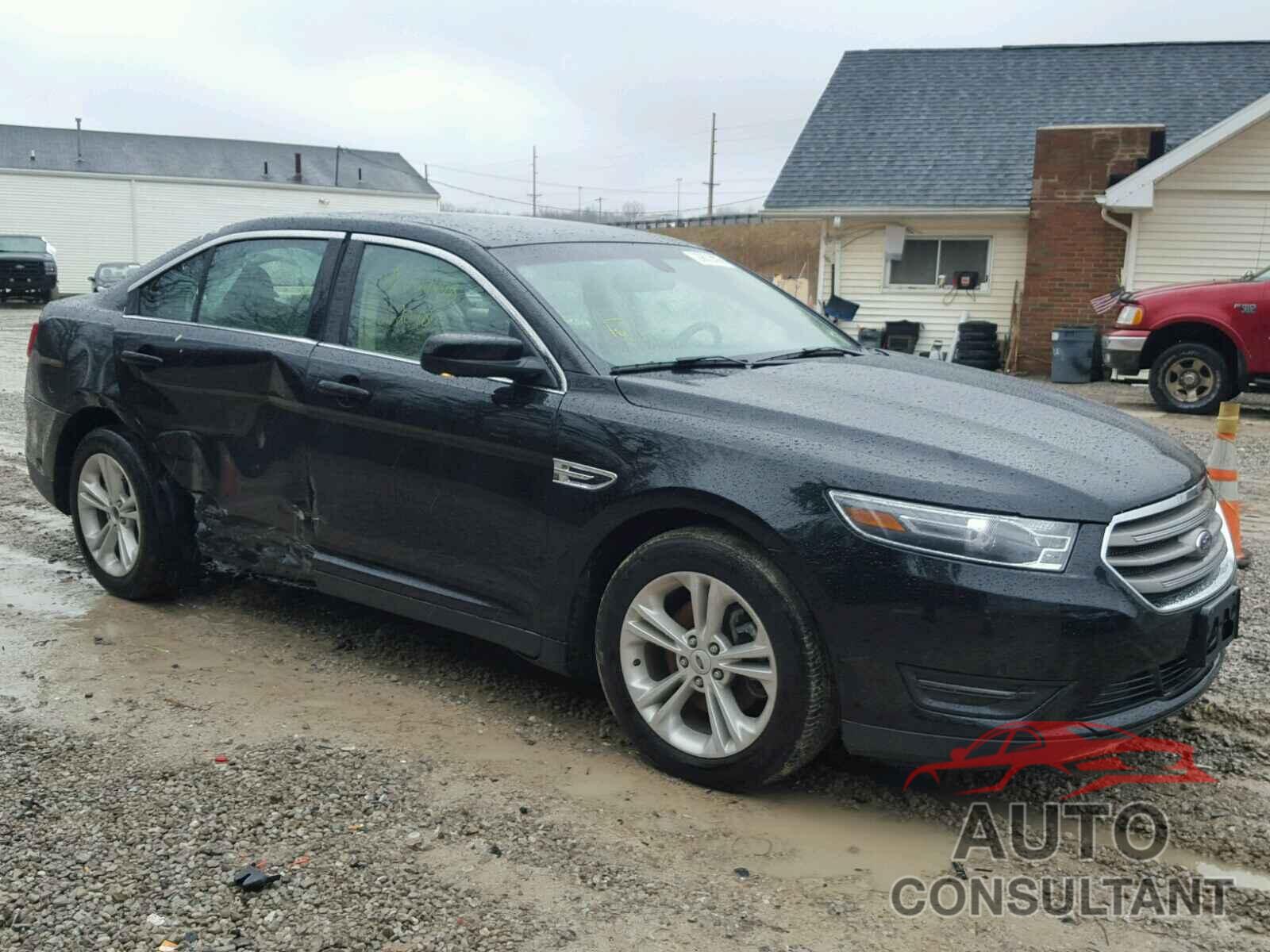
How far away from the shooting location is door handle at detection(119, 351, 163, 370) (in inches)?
201

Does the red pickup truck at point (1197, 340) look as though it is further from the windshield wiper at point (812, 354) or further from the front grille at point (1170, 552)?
the front grille at point (1170, 552)

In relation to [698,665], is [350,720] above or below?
below

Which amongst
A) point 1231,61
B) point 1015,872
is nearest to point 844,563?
point 1015,872

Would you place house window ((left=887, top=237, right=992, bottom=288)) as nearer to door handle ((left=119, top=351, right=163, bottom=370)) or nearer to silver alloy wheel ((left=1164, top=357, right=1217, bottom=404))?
silver alloy wheel ((left=1164, top=357, right=1217, bottom=404))

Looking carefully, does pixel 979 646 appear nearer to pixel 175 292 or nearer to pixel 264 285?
pixel 264 285

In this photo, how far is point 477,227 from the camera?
4.55 m

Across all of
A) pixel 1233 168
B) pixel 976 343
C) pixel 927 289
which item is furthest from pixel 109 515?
pixel 1233 168

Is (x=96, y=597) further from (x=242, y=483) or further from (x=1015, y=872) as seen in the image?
(x=1015, y=872)

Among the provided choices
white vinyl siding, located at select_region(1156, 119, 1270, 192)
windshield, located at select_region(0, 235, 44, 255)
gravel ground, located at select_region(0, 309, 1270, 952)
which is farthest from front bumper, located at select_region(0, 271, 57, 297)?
gravel ground, located at select_region(0, 309, 1270, 952)

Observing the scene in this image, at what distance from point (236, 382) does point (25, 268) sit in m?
34.1

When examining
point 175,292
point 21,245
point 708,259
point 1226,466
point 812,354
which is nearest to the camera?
point 812,354

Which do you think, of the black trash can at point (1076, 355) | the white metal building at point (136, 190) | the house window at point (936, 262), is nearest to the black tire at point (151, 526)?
the black trash can at point (1076, 355)

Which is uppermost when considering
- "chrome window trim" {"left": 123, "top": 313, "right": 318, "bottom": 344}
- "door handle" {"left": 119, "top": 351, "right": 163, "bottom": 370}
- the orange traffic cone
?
"chrome window trim" {"left": 123, "top": 313, "right": 318, "bottom": 344}

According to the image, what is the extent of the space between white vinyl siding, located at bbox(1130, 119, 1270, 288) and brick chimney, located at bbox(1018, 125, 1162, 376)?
1.98 feet
